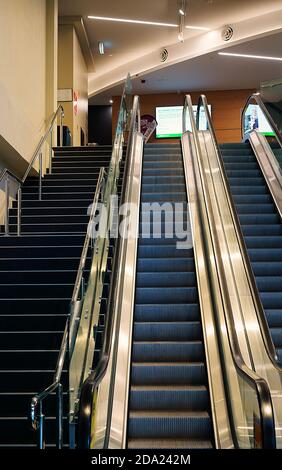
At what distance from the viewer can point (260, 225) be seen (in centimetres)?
655

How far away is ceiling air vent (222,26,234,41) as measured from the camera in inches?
514

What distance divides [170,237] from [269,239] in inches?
50.5

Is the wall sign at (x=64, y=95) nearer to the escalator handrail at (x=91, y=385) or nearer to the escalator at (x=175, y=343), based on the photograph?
the escalator at (x=175, y=343)

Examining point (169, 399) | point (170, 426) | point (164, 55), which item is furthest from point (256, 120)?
point (170, 426)

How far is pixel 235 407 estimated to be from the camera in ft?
12.3

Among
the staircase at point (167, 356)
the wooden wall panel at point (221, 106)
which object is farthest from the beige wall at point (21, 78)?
the wooden wall panel at point (221, 106)

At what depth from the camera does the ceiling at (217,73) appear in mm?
13734

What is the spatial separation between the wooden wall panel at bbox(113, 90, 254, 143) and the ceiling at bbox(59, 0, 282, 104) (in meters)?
0.36

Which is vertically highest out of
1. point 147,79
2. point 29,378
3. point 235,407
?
point 147,79

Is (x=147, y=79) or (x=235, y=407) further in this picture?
(x=147, y=79)

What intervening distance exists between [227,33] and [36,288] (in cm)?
994
